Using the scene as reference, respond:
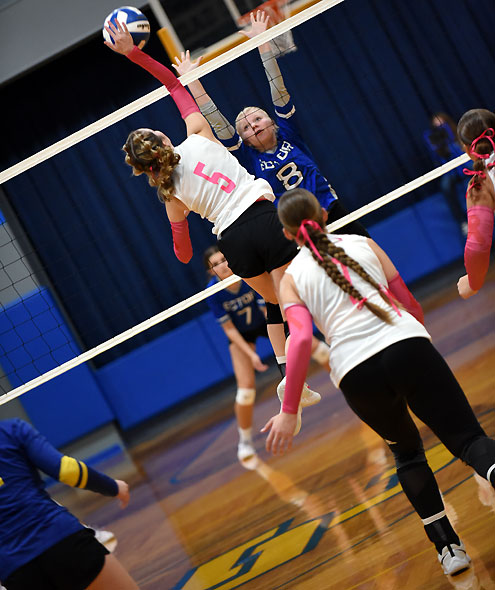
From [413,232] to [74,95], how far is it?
15.9 feet

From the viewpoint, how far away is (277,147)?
3934 millimetres

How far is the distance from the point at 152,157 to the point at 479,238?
4.86 ft

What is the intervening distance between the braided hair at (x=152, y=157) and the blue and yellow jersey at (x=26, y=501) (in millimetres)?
1202

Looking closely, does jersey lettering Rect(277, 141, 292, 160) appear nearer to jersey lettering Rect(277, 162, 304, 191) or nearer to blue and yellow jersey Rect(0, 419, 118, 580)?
jersey lettering Rect(277, 162, 304, 191)

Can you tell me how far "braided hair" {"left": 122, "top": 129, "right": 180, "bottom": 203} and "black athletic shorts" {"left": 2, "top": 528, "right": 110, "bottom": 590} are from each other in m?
1.57

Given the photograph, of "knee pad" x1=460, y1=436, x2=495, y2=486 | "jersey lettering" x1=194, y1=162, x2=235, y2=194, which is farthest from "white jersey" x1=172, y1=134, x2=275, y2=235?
"knee pad" x1=460, y1=436, x2=495, y2=486

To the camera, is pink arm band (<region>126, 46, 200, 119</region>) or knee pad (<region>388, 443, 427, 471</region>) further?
pink arm band (<region>126, 46, 200, 119</region>)

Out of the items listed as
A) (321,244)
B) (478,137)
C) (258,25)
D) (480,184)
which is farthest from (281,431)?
(258,25)

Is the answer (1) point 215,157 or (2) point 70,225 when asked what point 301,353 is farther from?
(2) point 70,225

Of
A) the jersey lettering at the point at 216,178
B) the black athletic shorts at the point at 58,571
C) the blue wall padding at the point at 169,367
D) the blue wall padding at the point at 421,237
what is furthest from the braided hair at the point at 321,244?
the blue wall padding at the point at 421,237

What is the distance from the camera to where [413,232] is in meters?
9.62

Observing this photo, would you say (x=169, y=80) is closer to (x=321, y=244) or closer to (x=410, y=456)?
(x=321, y=244)

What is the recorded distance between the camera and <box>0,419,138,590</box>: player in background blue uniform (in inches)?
112

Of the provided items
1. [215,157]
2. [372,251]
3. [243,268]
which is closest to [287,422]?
[372,251]
